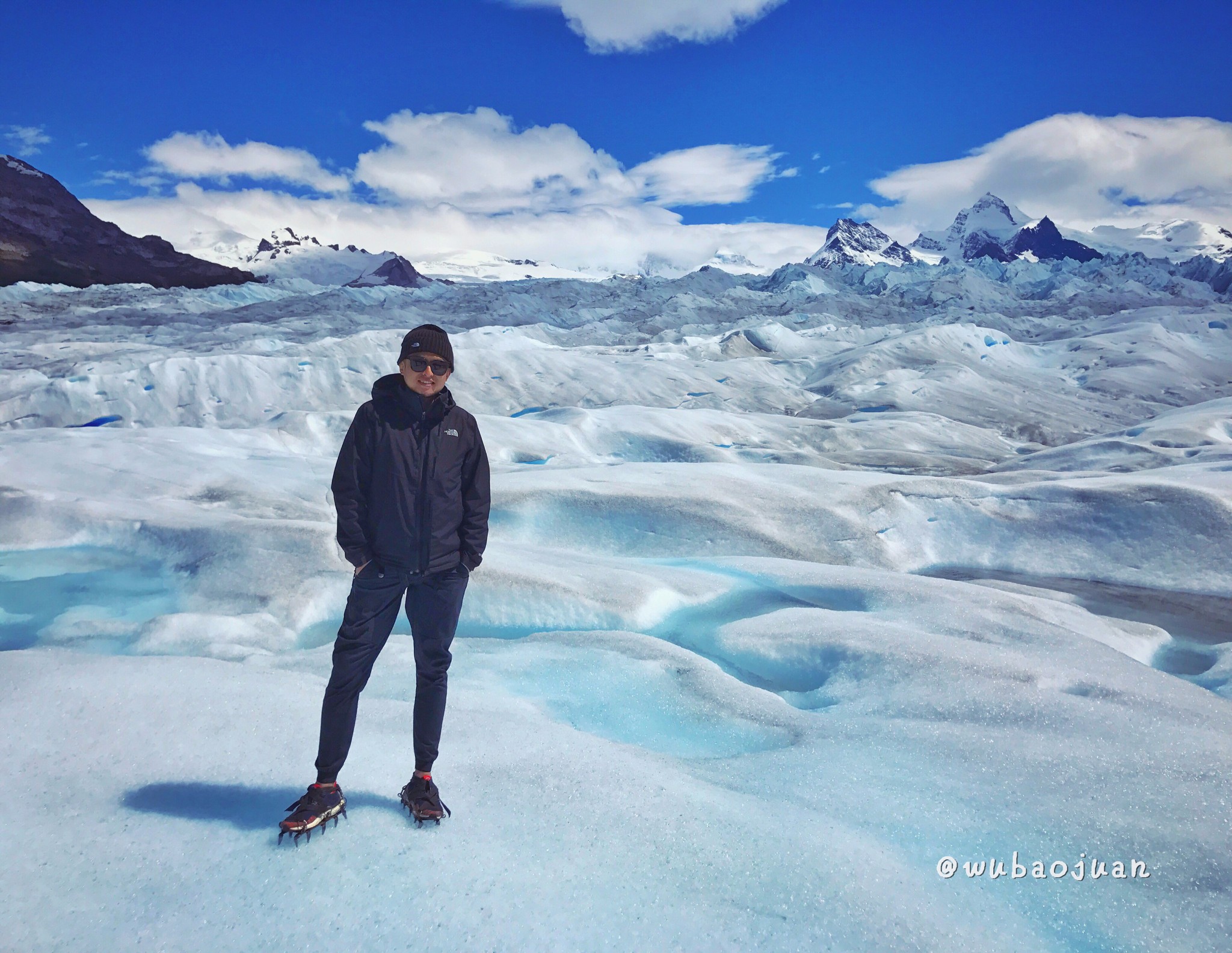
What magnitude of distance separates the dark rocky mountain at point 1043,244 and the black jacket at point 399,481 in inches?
5125

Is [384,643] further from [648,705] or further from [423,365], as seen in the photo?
[648,705]

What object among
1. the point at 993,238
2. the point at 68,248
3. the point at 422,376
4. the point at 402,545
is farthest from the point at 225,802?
the point at 993,238

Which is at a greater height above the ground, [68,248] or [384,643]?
[68,248]

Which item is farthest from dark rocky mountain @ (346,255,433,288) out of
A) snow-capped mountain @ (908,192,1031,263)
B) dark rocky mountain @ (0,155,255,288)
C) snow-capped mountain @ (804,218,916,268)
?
snow-capped mountain @ (908,192,1031,263)

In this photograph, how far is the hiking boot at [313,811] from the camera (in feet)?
6.76

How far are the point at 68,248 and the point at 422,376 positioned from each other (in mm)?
93911

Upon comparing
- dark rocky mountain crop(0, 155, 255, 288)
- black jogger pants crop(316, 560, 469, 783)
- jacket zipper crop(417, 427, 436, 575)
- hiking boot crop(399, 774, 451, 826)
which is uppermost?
dark rocky mountain crop(0, 155, 255, 288)

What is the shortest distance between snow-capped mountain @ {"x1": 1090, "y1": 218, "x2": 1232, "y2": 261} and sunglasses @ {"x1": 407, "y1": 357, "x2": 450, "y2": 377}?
123 m

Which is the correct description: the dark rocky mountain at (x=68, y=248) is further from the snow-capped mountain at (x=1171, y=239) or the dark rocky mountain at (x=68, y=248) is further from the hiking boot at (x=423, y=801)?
the snow-capped mountain at (x=1171, y=239)

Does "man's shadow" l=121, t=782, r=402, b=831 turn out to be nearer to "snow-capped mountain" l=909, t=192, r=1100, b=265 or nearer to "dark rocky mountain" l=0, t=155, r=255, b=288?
"dark rocky mountain" l=0, t=155, r=255, b=288

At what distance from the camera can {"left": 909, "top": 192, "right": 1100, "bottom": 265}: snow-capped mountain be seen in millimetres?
120875

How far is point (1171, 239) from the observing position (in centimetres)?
11019

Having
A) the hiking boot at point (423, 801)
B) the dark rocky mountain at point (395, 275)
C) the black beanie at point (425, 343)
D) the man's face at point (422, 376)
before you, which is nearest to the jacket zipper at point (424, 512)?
the man's face at point (422, 376)

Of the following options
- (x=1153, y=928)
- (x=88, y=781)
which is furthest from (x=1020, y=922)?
(x=88, y=781)
